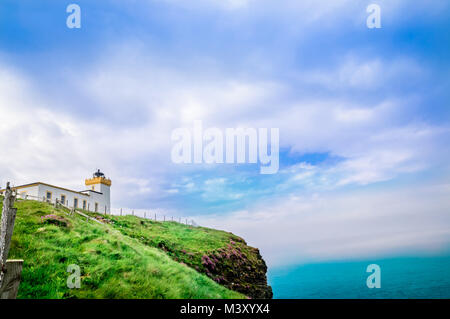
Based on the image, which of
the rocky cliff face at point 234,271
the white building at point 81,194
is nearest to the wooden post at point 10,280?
the rocky cliff face at point 234,271

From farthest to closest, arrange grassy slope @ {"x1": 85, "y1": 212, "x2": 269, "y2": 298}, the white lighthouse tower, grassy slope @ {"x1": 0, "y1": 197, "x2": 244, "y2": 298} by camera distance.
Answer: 1. the white lighthouse tower
2. grassy slope @ {"x1": 85, "y1": 212, "x2": 269, "y2": 298}
3. grassy slope @ {"x1": 0, "y1": 197, "x2": 244, "y2": 298}

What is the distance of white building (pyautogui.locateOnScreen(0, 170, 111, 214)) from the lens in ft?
117

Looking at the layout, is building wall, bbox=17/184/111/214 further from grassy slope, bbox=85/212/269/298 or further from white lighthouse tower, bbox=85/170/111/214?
grassy slope, bbox=85/212/269/298

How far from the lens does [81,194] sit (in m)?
42.4

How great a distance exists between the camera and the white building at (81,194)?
3581cm

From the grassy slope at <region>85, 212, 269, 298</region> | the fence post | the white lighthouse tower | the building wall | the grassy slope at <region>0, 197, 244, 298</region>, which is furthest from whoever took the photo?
the white lighthouse tower

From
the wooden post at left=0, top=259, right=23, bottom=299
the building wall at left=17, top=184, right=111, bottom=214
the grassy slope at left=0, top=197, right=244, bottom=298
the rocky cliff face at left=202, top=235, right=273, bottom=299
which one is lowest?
the rocky cliff face at left=202, top=235, right=273, bottom=299

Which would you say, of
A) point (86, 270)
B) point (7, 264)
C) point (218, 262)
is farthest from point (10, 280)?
point (218, 262)

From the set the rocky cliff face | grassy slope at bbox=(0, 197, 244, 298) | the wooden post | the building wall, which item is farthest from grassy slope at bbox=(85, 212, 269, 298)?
the wooden post

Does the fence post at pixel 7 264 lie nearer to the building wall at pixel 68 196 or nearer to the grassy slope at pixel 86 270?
the grassy slope at pixel 86 270
